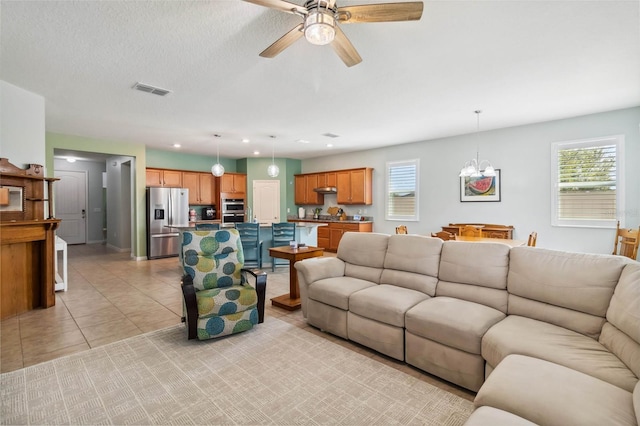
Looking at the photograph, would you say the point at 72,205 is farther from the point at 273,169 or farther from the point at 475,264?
the point at 475,264

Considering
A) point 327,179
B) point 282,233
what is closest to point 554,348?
point 282,233

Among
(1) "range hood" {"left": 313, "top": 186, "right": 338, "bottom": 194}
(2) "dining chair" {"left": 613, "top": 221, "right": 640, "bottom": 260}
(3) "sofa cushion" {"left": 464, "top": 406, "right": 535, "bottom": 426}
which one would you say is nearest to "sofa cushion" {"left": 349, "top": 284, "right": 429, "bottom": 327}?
(3) "sofa cushion" {"left": 464, "top": 406, "right": 535, "bottom": 426}

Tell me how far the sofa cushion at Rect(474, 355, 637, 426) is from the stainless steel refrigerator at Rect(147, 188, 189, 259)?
689 cm

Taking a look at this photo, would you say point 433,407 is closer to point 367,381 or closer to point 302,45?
point 367,381

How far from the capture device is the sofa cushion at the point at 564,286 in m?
2.05

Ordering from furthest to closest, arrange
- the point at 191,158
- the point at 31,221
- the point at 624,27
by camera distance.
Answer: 1. the point at 191,158
2. the point at 31,221
3. the point at 624,27

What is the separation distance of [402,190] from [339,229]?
1931 millimetres

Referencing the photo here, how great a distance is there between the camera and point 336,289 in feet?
10.1

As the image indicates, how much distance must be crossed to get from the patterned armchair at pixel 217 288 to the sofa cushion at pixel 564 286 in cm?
232

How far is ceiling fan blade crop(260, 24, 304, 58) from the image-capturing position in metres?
2.08

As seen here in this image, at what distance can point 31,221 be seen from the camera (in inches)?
143

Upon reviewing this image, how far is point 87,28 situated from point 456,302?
3.75 m

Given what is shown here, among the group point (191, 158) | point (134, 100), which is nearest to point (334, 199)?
point (191, 158)

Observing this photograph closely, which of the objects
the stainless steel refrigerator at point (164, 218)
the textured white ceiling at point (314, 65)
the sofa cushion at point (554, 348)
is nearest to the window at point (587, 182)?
the textured white ceiling at point (314, 65)
